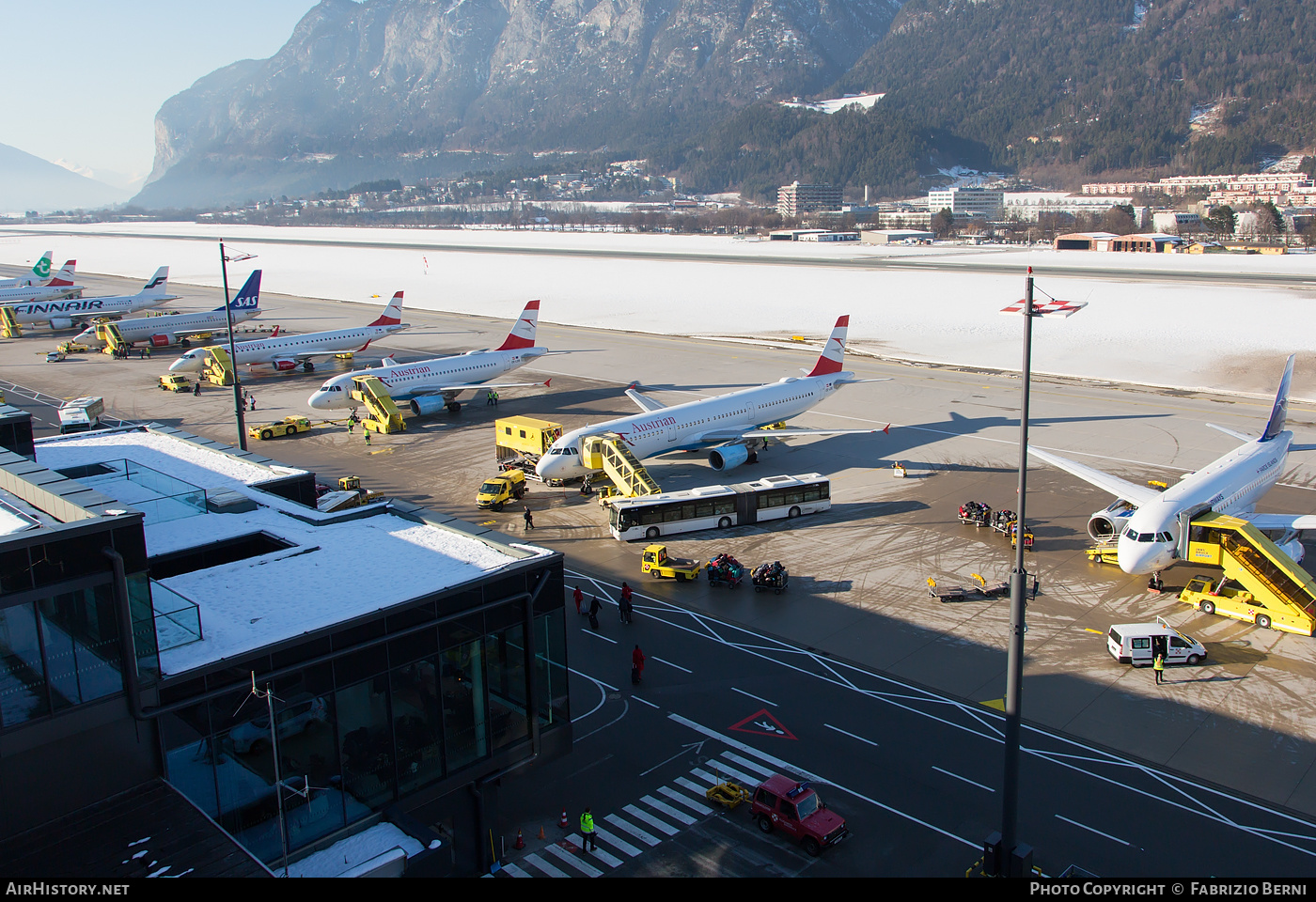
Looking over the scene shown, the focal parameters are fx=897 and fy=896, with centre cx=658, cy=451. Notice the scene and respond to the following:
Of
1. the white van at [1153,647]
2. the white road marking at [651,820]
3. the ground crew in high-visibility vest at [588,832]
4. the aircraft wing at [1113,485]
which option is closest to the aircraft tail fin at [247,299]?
the aircraft wing at [1113,485]

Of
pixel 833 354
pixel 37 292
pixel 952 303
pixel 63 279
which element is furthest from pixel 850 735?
pixel 63 279

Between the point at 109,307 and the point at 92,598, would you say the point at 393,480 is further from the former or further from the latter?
the point at 109,307

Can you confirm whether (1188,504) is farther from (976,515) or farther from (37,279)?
(37,279)

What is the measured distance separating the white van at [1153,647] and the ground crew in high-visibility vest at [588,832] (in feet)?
68.5

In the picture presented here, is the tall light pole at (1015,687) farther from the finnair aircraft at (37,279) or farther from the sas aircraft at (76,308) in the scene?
the finnair aircraft at (37,279)

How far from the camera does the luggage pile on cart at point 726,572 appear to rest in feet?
132

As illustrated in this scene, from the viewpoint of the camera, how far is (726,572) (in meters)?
40.4

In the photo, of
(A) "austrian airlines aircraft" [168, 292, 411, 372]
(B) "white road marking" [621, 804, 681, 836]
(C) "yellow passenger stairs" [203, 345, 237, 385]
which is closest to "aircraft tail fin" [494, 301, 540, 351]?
(A) "austrian airlines aircraft" [168, 292, 411, 372]

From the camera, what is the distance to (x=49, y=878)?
52.5 feet

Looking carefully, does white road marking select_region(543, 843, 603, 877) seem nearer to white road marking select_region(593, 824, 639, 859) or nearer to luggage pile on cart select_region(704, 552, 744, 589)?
white road marking select_region(593, 824, 639, 859)

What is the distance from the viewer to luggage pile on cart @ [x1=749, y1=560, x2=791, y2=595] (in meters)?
39.7

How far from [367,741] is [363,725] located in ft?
1.37

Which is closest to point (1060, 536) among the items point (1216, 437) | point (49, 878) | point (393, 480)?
point (1216, 437)

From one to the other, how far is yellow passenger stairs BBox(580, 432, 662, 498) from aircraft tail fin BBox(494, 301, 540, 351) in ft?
109
